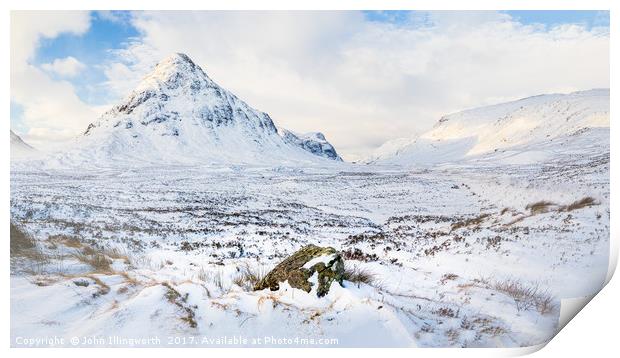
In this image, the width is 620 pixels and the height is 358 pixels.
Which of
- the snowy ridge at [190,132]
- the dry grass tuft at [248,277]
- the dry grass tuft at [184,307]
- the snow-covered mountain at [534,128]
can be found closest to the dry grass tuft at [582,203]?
the snow-covered mountain at [534,128]

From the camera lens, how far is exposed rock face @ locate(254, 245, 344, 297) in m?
4.04

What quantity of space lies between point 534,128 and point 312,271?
7078mm

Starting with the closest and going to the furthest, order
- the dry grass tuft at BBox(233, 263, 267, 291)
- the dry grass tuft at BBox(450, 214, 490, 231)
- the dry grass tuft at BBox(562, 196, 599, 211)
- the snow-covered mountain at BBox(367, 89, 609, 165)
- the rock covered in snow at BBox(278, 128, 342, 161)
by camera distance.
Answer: the dry grass tuft at BBox(233, 263, 267, 291) → the dry grass tuft at BBox(562, 196, 599, 211) → the snow-covered mountain at BBox(367, 89, 609, 165) → the dry grass tuft at BBox(450, 214, 490, 231) → the rock covered in snow at BBox(278, 128, 342, 161)

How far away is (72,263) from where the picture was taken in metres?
4.68

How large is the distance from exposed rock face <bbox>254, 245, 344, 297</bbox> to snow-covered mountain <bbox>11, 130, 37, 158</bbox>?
3135 millimetres

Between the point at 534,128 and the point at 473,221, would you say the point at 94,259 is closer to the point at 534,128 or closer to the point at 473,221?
the point at 473,221

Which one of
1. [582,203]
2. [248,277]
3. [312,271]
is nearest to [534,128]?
[582,203]

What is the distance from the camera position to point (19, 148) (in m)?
4.64

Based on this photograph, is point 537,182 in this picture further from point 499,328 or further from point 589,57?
point 499,328

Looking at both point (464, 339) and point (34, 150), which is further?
point (34, 150)

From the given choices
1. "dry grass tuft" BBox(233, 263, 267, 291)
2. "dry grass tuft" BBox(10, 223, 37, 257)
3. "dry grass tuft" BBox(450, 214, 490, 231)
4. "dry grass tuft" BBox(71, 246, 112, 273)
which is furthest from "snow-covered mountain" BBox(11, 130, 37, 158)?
"dry grass tuft" BBox(450, 214, 490, 231)

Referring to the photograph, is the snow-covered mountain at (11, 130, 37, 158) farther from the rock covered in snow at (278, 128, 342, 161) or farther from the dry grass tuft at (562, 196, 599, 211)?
the rock covered in snow at (278, 128, 342, 161)
